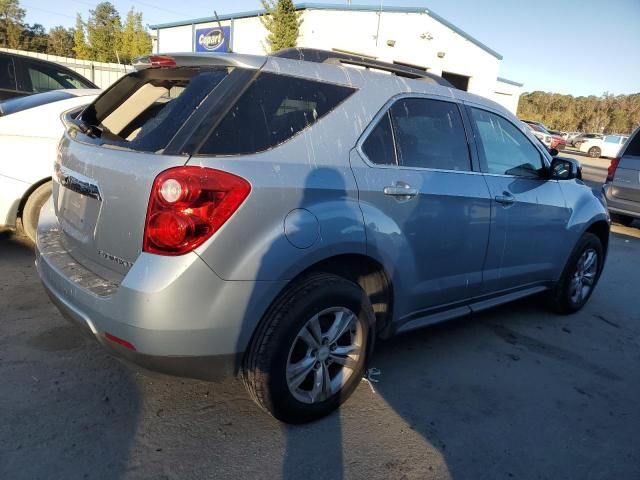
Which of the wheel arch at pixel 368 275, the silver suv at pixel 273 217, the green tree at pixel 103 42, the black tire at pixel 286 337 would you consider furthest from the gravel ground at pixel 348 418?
the green tree at pixel 103 42

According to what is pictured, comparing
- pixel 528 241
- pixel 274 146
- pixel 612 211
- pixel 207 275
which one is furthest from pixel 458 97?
pixel 612 211

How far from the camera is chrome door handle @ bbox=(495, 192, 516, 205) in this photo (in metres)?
3.45

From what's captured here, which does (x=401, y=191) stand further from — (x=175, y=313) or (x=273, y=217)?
(x=175, y=313)

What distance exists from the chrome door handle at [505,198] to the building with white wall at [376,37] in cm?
2059

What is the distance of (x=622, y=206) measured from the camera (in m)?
8.70

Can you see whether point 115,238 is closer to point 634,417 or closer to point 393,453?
point 393,453

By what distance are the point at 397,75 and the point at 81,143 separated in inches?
74.9

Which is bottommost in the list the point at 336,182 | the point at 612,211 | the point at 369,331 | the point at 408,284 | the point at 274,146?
the point at 612,211

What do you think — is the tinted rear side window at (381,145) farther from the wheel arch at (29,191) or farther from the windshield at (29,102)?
the windshield at (29,102)

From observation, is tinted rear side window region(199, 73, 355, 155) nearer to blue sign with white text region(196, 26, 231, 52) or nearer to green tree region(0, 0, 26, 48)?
blue sign with white text region(196, 26, 231, 52)

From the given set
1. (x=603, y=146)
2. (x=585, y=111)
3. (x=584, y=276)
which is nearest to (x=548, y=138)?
(x=603, y=146)

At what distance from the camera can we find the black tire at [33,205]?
4.25 meters

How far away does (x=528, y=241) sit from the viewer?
380 cm

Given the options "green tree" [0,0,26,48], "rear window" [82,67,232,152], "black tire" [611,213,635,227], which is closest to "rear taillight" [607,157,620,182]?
"black tire" [611,213,635,227]
